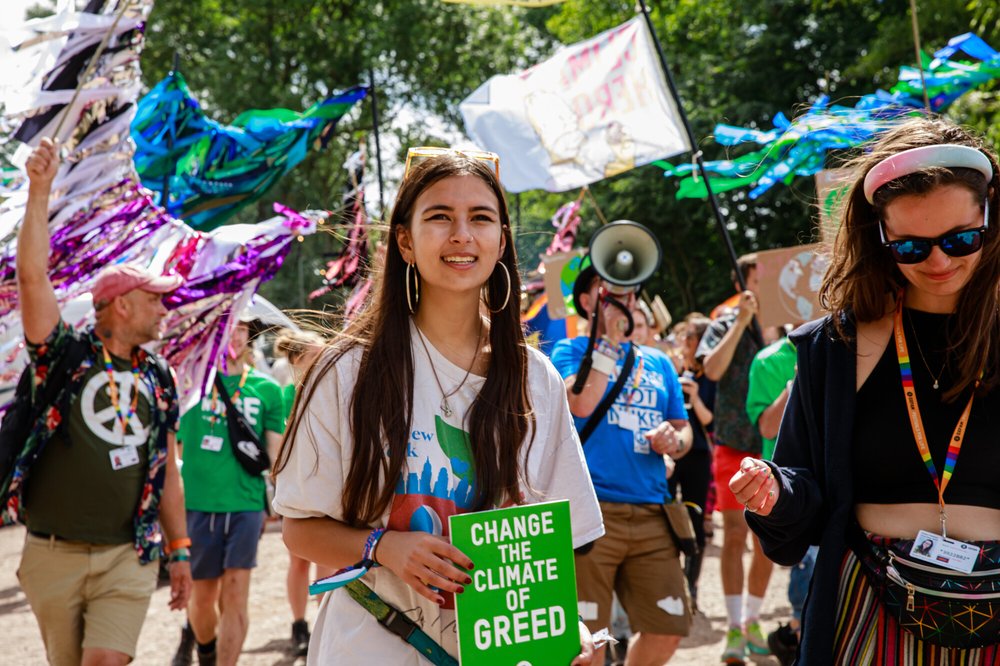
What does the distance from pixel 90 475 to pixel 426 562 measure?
2690mm

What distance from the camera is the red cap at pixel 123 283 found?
452 cm

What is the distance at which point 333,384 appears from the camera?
236cm

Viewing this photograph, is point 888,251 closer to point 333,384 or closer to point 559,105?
point 333,384

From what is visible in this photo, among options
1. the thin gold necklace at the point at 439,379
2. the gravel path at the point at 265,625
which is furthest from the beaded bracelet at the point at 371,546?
the gravel path at the point at 265,625

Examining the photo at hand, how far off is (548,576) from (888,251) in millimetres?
1146

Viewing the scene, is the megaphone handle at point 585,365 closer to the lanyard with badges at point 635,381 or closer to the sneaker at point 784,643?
the lanyard with badges at point 635,381

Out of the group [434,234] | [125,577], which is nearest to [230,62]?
[125,577]

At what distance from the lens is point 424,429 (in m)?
2.37

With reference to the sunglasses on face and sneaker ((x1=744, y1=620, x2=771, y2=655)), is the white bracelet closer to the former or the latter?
sneaker ((x1=744, y1=620, x2=771, y2=655))

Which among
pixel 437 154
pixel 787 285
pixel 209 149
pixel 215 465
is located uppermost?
pixel 209 149

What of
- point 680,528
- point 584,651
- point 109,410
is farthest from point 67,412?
point 584,651

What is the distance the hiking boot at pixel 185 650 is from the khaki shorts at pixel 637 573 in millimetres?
3075

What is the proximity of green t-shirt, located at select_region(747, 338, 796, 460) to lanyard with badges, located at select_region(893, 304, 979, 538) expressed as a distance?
3338mm

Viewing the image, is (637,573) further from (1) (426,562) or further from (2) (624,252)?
(1) (426,562)
